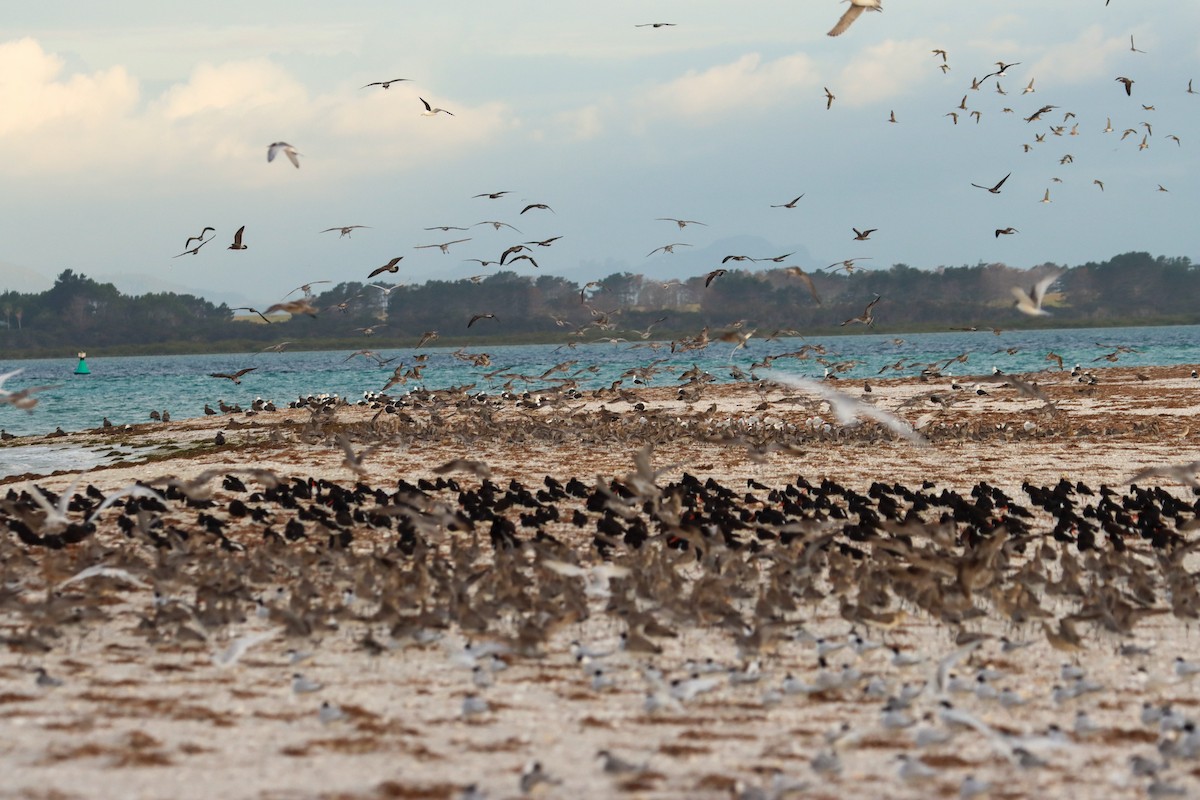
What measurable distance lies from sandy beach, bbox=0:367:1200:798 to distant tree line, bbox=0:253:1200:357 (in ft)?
448

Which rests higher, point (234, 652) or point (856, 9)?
point (856, 9)

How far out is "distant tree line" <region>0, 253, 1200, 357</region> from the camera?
16038 centimetres

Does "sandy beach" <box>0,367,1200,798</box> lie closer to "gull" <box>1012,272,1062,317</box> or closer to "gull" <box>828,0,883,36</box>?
"gull" <box>1012,272,1062,317</box>

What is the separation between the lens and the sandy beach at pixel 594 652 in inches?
299

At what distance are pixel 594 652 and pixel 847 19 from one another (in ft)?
28.5

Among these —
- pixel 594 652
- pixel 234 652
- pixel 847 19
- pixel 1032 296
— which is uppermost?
pixel 847 19

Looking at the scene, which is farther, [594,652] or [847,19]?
[847,19]

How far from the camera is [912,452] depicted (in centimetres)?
2441

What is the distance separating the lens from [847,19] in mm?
14711

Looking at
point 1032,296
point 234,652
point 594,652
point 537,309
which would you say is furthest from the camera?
point 537,309

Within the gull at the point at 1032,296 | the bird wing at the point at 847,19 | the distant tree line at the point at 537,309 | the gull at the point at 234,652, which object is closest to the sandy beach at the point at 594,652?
the gull at the point at 234,652

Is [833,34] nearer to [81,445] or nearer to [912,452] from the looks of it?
[912,452]

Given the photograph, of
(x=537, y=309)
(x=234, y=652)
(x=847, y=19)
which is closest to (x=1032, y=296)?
(x=847, y=19)

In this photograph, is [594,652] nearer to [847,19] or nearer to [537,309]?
[847,19]
